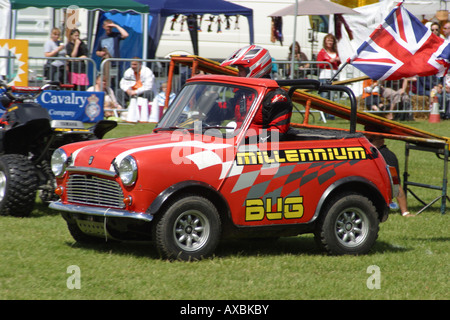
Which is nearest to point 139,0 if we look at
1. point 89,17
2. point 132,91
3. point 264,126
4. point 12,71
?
point 89,17

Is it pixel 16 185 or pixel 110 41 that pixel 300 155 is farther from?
pixel 110 41

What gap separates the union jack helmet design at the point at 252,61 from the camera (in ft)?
27.7

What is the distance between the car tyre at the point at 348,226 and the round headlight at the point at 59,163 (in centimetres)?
247

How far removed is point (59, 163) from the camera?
305 inches

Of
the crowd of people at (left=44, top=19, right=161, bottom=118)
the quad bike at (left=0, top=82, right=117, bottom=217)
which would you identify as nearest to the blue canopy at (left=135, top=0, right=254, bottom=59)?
the crowd of people at (left=44, top=19, right=161, bottom=118)

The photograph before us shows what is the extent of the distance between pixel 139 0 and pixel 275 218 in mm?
15407

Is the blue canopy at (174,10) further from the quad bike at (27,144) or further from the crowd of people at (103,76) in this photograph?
the quad bike at (27,144)

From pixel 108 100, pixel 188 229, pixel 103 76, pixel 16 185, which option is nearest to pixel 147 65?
pixel 103 76

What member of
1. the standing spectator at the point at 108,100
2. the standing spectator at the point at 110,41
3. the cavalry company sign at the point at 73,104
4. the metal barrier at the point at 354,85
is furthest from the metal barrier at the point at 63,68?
the standing spectator at the point at 110,41

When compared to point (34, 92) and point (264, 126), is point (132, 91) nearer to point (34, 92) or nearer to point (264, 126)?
point (34, 92)

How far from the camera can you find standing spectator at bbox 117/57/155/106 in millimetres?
17891

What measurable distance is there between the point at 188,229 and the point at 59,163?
1.51 m

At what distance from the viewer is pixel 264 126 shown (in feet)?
24.9

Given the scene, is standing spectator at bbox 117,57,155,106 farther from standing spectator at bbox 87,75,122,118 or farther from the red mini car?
the red mini car
